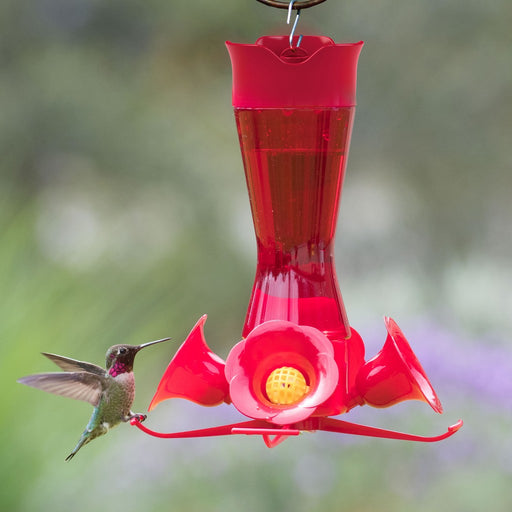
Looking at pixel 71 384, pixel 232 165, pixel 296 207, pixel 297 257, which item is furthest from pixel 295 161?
pixel 232 165

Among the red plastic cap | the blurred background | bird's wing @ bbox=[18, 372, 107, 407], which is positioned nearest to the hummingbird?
bird's wing @ bbox=[18, 372, 107, 407]

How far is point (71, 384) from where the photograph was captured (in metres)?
2.15

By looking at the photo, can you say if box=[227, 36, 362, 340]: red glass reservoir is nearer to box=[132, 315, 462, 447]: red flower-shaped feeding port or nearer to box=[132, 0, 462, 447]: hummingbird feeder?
box=[132, 0, 462, 447]: hummingbird feeder

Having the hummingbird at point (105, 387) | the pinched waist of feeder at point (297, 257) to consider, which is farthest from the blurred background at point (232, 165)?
the pinched waist of feeder at point (297, 257)

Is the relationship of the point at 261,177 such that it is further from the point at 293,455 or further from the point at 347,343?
the point at 293,455

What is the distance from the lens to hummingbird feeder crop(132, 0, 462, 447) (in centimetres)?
170

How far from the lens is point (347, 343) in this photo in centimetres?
190

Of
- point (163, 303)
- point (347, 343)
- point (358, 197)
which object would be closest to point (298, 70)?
point (347, 343)

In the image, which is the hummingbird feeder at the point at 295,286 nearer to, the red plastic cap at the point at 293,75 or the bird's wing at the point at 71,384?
the red plastic cap at the point at 293,75

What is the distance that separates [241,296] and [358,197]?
1.02 meters

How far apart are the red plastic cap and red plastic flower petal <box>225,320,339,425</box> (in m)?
0.44

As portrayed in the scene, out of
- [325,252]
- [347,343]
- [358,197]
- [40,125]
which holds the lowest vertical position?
[358,197]

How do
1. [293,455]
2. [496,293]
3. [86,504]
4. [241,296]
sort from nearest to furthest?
[86,504] < [293,455] < [496,293] < [241,296]

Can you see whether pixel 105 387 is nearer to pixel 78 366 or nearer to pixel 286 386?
pixel 78 366
